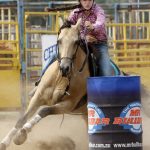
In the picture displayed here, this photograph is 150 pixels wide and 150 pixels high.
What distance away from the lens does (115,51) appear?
1370 centimetres

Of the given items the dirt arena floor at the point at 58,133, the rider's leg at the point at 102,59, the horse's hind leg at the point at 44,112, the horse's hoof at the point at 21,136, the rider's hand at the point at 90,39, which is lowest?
the dirt arena floor at the point at 58,133

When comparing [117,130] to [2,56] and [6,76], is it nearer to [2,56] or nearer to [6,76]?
[6,76]

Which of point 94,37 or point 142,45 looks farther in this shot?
point 142,45

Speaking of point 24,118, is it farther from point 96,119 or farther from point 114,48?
point 114,48

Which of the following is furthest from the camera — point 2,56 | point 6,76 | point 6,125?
point 2,56

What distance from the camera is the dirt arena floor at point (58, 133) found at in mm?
7793

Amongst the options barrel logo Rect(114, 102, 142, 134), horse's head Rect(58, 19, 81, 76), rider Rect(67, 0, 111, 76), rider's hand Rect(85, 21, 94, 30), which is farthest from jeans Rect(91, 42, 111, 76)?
barrel logo Rect(114, 102, 142, 134)

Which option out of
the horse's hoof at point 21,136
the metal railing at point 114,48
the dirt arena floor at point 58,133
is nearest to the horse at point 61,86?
the horse's hoof at point 21,136

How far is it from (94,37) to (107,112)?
7.32 ft

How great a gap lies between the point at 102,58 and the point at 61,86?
822 mm

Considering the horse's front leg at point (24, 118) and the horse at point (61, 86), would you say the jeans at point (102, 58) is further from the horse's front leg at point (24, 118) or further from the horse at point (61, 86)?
the horse's front leg at point (24, 118)

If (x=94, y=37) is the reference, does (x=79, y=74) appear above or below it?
below

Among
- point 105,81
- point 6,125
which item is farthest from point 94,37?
point 6,125

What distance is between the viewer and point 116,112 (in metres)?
5.61
